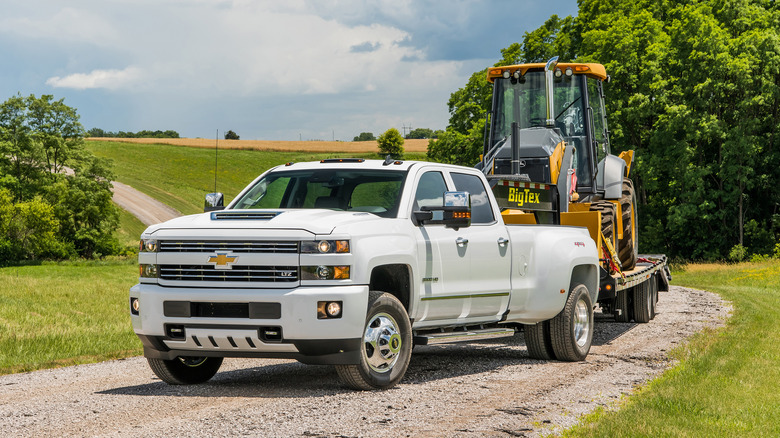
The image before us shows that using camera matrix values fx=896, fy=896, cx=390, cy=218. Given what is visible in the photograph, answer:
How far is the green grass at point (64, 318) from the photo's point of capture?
40.4 feet

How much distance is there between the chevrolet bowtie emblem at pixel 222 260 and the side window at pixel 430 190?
2.02 metres

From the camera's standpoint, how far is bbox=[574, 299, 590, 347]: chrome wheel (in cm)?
1072

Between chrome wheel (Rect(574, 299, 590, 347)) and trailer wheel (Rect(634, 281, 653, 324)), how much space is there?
5.06 meters

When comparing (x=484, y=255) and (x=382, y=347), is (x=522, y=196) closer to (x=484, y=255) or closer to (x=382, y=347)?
(x=484, y=255)

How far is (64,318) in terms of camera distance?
24.8 m

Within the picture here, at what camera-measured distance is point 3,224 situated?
233 ft

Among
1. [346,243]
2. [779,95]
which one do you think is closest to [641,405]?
[346,243]

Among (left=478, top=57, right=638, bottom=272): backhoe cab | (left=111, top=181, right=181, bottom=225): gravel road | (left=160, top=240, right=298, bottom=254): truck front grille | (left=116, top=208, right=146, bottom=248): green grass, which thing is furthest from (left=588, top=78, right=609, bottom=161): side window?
(left=111, top=181, right=181, bottom=225): gravel road

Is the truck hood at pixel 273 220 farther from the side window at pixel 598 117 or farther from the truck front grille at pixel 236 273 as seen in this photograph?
the side window at pixel 598 117

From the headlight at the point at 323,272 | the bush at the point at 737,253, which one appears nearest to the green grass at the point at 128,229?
the bush at the point at 737,253

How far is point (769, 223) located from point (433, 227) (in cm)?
4318

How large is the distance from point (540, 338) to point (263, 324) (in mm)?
4218

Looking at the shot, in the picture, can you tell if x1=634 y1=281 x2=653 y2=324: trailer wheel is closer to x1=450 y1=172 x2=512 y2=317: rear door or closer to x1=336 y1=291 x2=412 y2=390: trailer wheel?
x1=450 y1=172 x2=512 y2=317: rear door

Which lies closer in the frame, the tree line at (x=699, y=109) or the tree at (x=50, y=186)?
the tree line at (x=699, y=109)
